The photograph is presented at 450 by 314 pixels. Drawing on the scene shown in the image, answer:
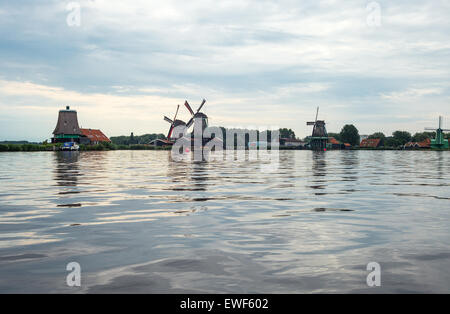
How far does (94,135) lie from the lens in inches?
4478

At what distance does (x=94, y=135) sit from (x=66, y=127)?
15.3m

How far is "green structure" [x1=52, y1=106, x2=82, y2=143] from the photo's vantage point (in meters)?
98.3

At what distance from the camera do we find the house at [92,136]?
4230 inches

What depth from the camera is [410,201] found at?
1262 cm

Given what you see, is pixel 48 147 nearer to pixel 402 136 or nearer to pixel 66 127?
pixel 66 127

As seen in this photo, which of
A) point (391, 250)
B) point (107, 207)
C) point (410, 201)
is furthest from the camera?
point (410, 201)

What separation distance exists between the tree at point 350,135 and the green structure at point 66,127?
3991 inches

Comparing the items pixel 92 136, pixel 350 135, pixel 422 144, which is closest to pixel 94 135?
pixel 92 136

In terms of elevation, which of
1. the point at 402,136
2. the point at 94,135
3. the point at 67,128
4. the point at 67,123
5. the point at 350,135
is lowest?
the point at 94,135

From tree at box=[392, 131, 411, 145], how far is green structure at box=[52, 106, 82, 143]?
127 metres
